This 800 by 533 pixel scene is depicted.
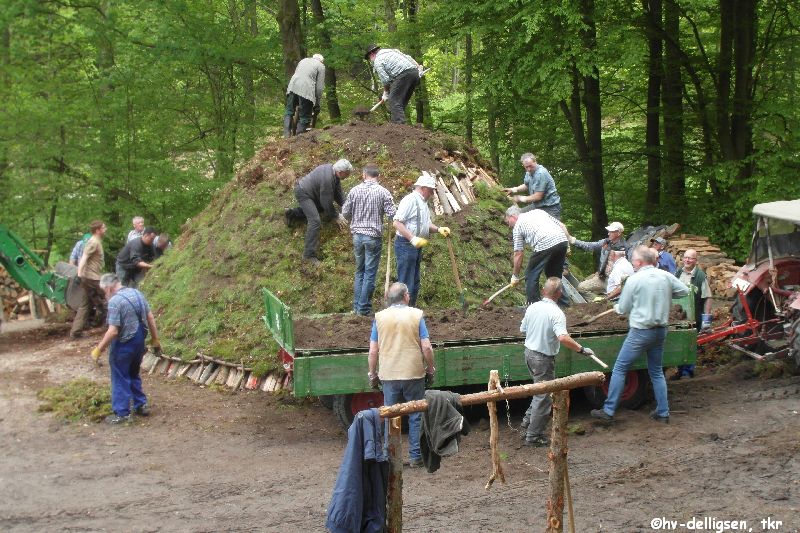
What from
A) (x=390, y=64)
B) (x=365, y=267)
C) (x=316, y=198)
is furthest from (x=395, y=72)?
(x=365, y=267)

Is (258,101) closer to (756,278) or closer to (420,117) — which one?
(420,117)

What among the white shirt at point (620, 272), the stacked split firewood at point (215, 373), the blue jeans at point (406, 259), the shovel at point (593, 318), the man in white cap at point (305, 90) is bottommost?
the stacked split firewood at point (215, 373)

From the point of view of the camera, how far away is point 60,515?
768cm

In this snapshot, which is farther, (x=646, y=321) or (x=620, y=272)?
(x=620, y=272)

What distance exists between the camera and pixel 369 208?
35.8 ft

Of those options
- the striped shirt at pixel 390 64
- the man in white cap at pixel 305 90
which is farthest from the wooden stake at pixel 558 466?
the man in white cap at pixel 305 90

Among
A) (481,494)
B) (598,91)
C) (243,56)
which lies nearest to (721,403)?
(481,494)

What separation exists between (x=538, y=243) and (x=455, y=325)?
4.68 feet

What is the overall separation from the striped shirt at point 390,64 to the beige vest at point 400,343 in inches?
267

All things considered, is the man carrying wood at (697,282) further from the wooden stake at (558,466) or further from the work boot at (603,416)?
the wooden stake at (558,466)

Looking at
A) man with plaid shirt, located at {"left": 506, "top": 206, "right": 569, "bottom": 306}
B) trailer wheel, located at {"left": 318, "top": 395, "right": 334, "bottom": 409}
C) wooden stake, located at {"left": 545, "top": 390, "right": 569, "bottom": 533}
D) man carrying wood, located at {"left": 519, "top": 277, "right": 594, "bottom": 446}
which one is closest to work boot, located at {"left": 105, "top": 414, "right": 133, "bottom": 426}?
trailer wheel, located at {"left": 318, "top": 395, "right": 334, "bottom": 409}

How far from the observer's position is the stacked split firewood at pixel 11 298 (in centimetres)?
1822

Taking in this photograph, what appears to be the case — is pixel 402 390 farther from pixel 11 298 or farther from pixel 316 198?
pixel 11 298

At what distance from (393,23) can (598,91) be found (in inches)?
237
